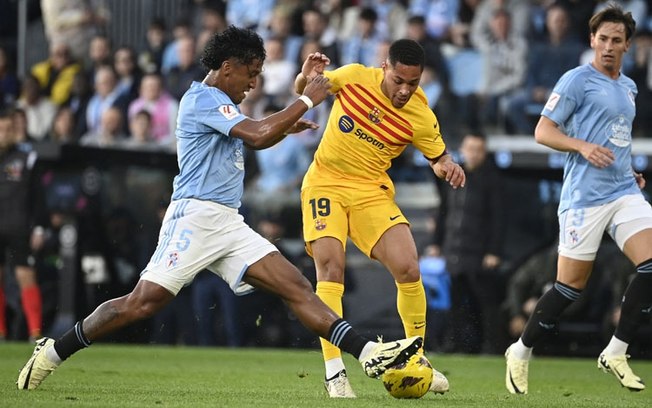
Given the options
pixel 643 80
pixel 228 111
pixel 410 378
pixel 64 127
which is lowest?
pixel 64 127

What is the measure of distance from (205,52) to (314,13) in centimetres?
1044

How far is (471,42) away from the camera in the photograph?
17.9 metres

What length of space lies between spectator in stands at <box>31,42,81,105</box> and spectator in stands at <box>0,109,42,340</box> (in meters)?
3.66

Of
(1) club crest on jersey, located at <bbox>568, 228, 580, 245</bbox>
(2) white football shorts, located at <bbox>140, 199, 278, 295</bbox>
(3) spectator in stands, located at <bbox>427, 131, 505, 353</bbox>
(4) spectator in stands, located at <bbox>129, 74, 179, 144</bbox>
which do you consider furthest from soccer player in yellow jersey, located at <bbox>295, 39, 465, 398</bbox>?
(4) spectator in stands, located at <bbox>129, 74, 179, 144</bbox>

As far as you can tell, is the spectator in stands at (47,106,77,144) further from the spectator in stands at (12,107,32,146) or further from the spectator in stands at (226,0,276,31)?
the spectator in stands at (226,0,276,31)

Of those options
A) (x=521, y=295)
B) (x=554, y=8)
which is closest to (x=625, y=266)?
(x=521, y=295)

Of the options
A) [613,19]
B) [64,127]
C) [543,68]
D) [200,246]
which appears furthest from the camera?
[64,127]

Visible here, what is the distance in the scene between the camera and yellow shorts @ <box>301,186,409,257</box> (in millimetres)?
9555

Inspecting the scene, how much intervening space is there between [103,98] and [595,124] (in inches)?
437

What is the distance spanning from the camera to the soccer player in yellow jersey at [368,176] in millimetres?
9469

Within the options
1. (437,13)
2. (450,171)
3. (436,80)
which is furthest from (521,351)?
(437,13)

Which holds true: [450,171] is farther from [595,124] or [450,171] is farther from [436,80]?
[436,80]

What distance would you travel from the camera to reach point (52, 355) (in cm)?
877

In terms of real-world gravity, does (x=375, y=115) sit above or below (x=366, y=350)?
above
